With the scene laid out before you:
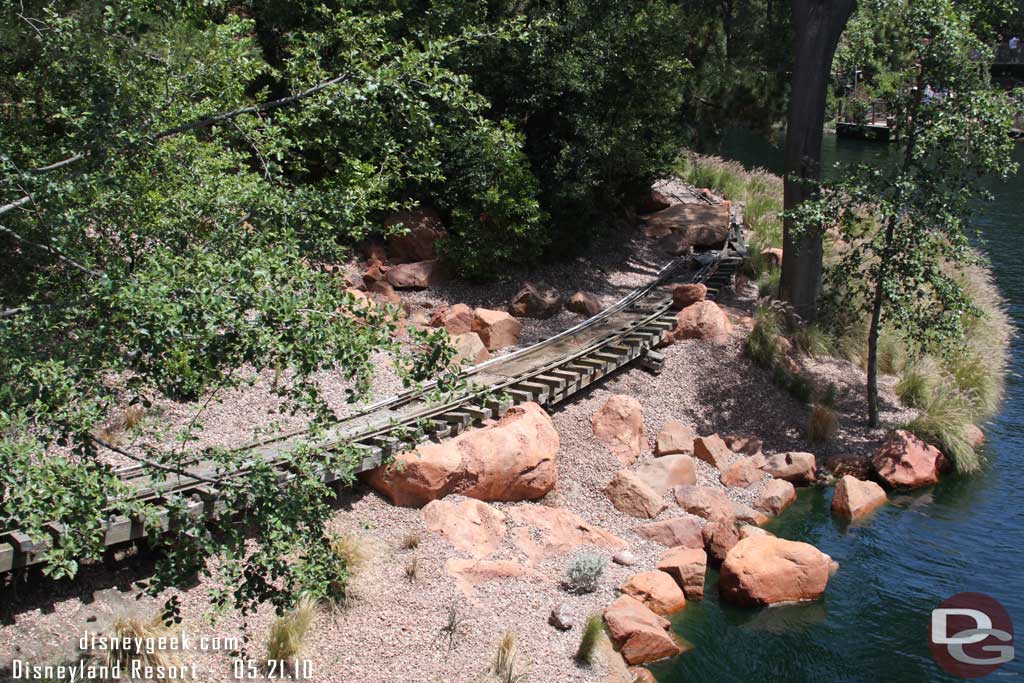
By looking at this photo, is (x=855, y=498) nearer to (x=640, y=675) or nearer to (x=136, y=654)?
(x=640, y=675)

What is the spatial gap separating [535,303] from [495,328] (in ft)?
5.32

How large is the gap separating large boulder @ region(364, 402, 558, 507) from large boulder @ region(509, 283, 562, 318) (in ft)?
15.3

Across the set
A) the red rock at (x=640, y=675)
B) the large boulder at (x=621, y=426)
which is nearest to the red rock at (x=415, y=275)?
the large boulder at (x=621, y=426)

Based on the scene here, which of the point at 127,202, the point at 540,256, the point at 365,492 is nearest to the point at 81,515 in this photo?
the point at 127,202

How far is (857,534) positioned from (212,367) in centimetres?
970

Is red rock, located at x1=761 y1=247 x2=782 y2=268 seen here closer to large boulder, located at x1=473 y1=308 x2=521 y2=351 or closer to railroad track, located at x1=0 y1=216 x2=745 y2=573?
railroad track, located at x1=0 y1=216 x2=745 y2=573

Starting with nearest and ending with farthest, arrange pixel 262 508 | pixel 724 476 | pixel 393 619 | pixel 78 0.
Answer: pixel 262 508, pixel 78 0, pixel 393 619, pixel 724 476

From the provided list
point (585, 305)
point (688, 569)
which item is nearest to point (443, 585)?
point (688, 569)

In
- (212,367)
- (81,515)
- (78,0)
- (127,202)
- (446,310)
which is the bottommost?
(446,310)

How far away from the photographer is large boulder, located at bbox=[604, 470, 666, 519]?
40.0 ft

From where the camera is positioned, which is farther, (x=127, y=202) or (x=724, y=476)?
(x=724, y=476)

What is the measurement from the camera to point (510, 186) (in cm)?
1756

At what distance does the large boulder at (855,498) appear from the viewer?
1305cm

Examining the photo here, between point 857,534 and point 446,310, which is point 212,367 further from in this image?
point 446,310
